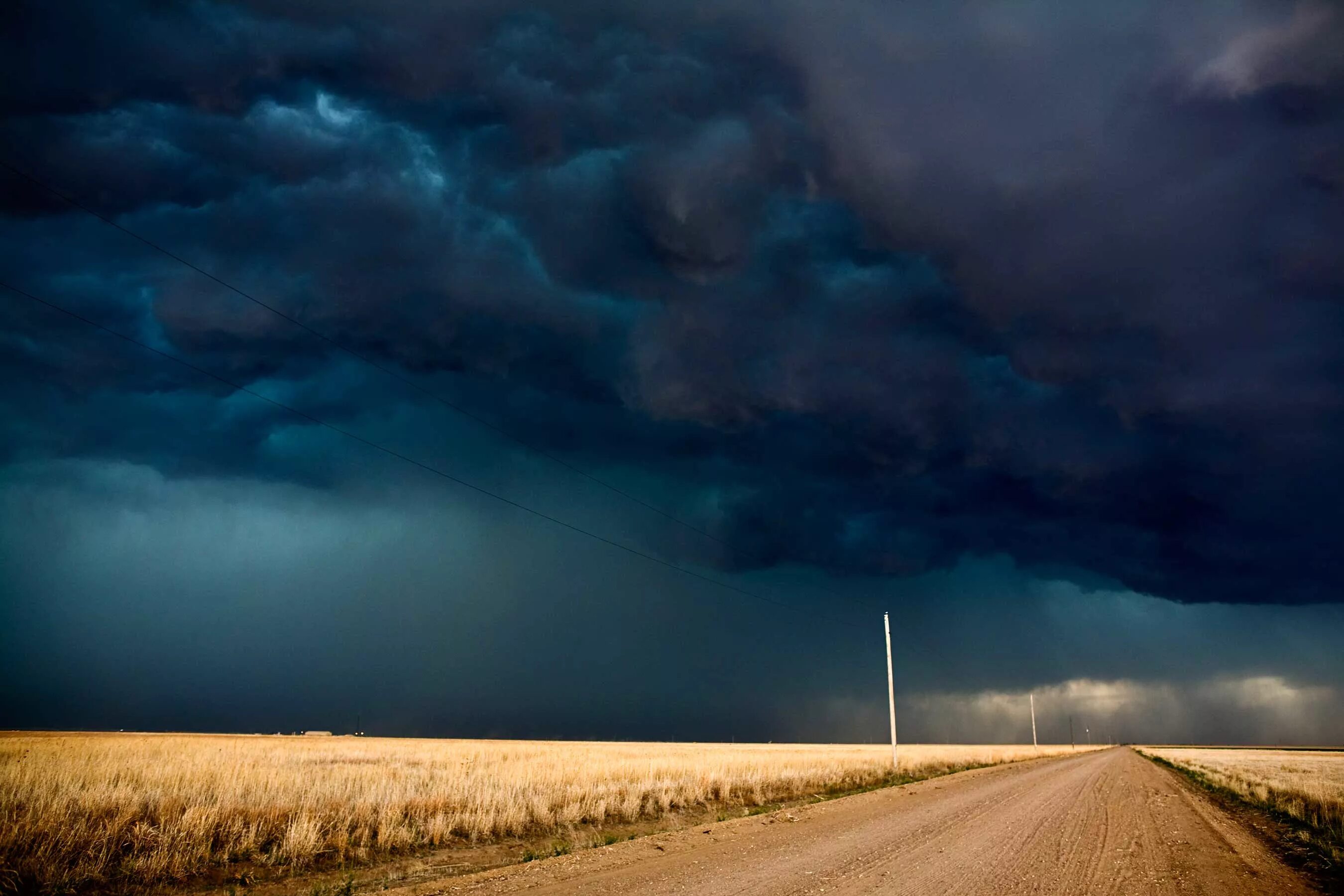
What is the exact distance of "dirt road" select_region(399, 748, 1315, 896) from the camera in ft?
35.2

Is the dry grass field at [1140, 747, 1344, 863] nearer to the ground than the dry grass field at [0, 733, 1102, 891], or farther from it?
nearer to the ground

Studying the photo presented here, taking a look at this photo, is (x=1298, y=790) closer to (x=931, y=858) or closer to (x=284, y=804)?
(x=931, y=858)

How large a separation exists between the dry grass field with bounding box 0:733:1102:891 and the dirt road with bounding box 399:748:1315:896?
147 inches

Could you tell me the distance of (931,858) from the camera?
12672mm

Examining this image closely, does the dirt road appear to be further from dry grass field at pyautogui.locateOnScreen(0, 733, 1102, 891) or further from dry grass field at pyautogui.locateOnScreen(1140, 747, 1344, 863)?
dry grass field at pyautogui.locateOnScreen(0, 733, 1102, 891)

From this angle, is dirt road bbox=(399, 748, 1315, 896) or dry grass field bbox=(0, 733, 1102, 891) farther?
dry grass field bbox=(0, 733, 1102, 891)

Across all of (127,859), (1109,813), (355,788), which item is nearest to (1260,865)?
(1109,813)

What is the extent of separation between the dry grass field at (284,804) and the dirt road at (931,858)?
3.74 meters

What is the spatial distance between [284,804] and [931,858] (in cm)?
1378

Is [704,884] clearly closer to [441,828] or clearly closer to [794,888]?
[794,888]

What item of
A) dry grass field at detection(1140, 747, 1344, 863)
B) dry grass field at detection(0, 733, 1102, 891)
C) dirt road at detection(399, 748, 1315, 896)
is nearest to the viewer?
dirt road at detection(399, 748, 1315, 896)

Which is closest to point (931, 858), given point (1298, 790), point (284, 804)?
point (284, 804)

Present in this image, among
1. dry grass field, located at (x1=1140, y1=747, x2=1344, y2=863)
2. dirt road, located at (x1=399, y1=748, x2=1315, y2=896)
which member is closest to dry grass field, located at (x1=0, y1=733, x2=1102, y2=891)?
dirt road, located at (x1=399, y1=748, x2=1315, y2=896)

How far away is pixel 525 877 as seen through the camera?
463 inches
